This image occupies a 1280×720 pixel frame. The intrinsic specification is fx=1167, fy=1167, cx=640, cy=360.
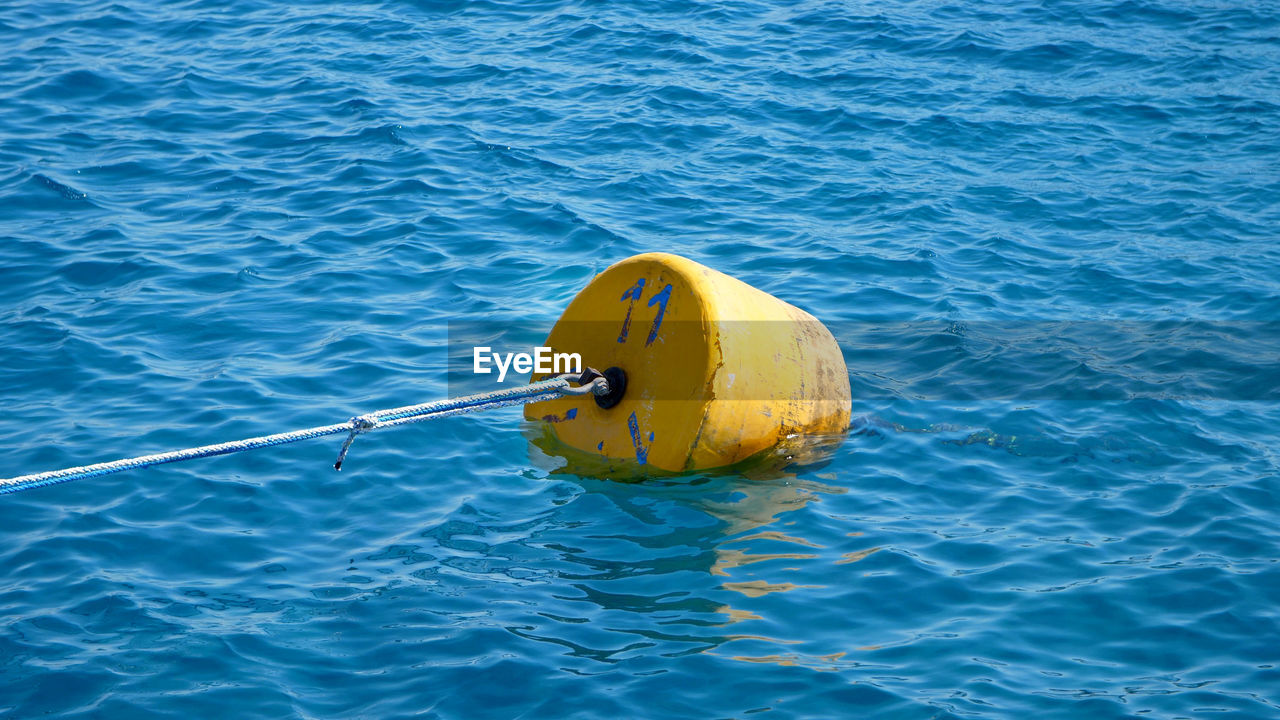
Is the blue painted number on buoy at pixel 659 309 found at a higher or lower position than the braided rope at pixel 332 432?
higher

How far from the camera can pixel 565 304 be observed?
26.0 feet

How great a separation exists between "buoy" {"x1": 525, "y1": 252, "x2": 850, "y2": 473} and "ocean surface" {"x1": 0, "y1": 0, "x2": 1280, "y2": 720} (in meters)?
0.22

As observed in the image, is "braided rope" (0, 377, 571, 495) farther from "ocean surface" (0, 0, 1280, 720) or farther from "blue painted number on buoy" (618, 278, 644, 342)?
"ocean surface" (0, 0, 1280, 720)

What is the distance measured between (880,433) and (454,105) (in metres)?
7.05

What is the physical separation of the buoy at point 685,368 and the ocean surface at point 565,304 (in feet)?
0.71

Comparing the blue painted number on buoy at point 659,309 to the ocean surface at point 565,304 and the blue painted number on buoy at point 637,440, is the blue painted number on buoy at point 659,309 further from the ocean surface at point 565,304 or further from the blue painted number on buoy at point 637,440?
the ocean surface at point 565,304

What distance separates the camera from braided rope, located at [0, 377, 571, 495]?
4113 mm

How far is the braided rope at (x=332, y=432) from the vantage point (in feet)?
13.5

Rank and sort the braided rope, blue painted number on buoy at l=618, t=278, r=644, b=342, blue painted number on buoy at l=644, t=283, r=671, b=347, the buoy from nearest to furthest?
the braided rope
the buoy
blue painted number on buoy at l=644, t=283, r=671, b=347
blue painted number on buoy at l=618, t=278, r=644, b=342

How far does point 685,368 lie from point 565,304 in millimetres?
2604

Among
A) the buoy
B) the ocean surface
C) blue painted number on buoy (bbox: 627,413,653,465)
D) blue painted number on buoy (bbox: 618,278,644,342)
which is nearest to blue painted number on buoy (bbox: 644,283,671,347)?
the buoy

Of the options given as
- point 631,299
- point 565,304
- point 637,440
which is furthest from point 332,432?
point 565,304

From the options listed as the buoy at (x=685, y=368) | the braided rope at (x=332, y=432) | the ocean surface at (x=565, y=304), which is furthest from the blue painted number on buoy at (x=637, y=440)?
the braided rope at (x=332, y=432)

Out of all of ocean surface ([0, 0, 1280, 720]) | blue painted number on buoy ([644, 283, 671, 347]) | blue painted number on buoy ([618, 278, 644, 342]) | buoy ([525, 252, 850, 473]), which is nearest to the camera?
ocean surface ([0, 0, 1280, 720])
